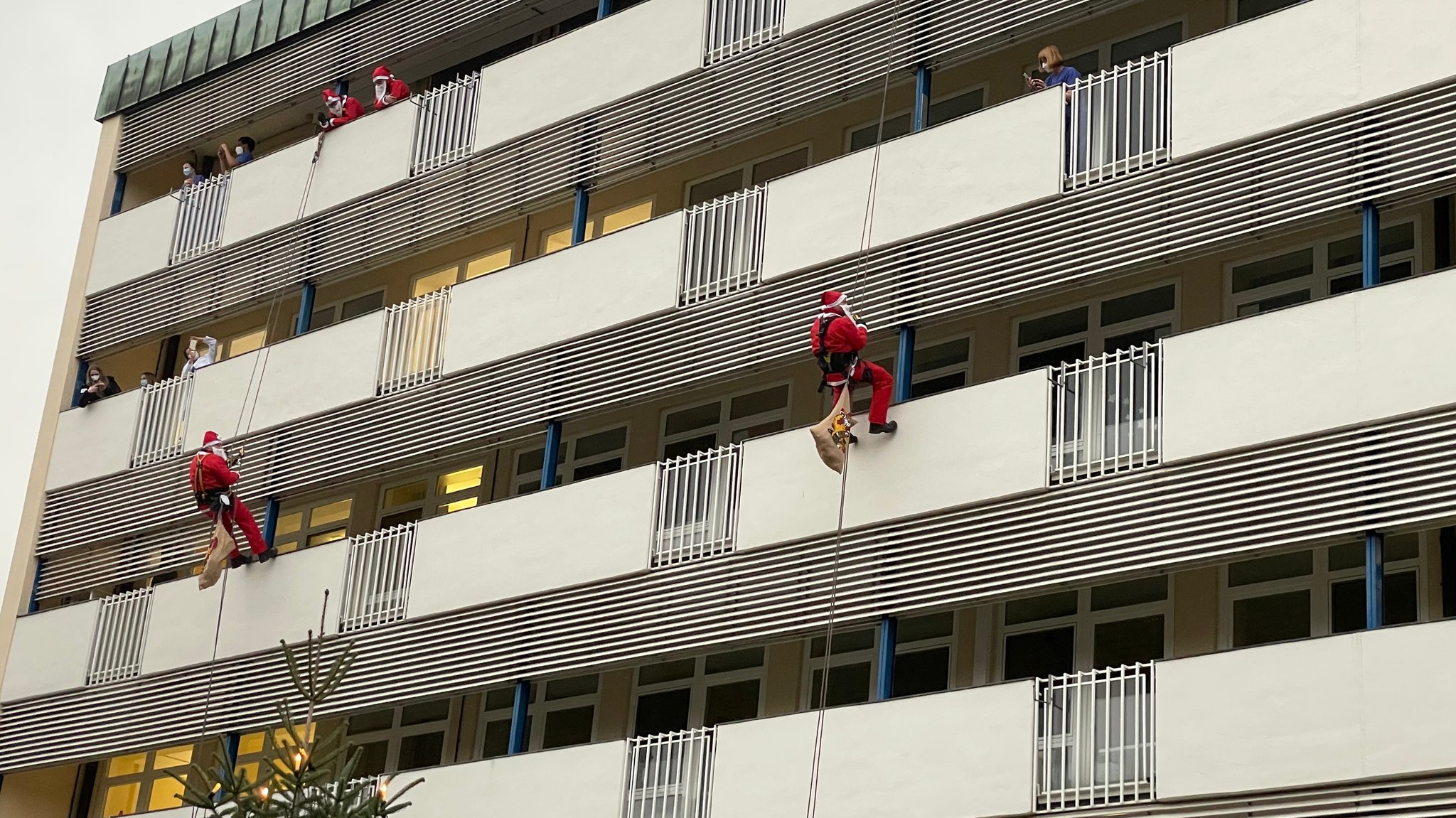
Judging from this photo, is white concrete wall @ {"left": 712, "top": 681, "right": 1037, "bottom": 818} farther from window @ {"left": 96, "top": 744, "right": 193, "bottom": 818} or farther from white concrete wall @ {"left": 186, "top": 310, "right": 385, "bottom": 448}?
window @ {"left": 96, "top": 744, "right": 193, "bottom": 818}

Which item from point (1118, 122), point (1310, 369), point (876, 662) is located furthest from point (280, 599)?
point (1310, 369)

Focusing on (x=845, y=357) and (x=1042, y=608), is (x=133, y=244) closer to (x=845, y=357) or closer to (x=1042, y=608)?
(x=845, y=357)

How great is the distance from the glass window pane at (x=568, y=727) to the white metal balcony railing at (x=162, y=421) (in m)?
6.46

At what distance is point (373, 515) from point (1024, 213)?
33.9 ft

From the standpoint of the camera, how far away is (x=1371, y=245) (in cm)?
1673

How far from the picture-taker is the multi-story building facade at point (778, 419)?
16516 millimetres

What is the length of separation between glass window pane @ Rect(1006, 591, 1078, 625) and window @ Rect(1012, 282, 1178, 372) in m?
2.12

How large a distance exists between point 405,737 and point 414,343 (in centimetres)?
455

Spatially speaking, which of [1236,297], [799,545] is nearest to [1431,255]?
[1236,297]

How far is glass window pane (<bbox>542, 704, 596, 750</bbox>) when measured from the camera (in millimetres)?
22828

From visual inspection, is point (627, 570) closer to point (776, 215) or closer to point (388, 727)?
point (776, 215)

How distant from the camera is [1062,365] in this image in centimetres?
1819

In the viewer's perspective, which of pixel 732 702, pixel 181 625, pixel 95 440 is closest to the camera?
pixel 732 702

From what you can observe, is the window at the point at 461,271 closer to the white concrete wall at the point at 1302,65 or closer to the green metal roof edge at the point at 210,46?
the green metal roof edge at the point at 210,46
